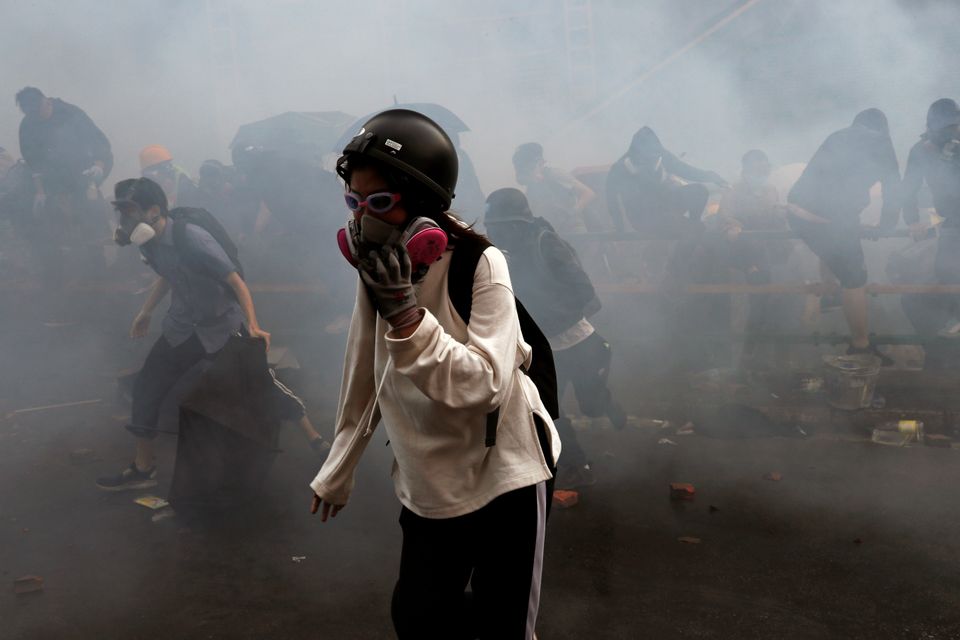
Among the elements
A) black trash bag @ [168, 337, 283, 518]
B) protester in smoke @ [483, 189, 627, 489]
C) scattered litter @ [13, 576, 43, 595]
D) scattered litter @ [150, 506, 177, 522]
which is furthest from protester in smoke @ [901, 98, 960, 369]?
scattered litter @ [13, 576, 43, 595]

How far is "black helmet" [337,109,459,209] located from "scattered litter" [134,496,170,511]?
3261 mm

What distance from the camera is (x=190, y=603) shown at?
10.8 feet

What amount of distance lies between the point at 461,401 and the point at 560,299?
9.85 ft

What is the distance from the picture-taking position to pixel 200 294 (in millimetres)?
4438

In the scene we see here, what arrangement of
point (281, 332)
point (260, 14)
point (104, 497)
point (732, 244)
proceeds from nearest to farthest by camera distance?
point (104, 497) < point (732, 244) < point (281, 332) < point (260, 14)

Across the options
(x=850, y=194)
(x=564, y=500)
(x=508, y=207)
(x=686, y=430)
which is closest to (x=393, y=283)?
(x=564, y=500)

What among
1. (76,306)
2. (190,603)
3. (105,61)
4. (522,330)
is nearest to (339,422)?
(522,330)

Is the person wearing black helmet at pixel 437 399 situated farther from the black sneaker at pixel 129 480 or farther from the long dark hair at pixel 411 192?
the black sneaker at pixel 129 480

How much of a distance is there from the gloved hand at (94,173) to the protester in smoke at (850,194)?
6568 millimetres

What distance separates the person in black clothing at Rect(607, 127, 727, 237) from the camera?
264 inches

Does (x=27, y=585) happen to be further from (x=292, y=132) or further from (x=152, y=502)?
(x=292, y=132)

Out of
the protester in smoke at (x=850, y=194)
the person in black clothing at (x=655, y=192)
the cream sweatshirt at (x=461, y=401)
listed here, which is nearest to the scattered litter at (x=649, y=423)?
the protester in smoke at (x=850, y=194)

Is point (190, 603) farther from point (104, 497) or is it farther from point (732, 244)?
point (732, 244)

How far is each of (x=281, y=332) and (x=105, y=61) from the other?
5461 millimetres
